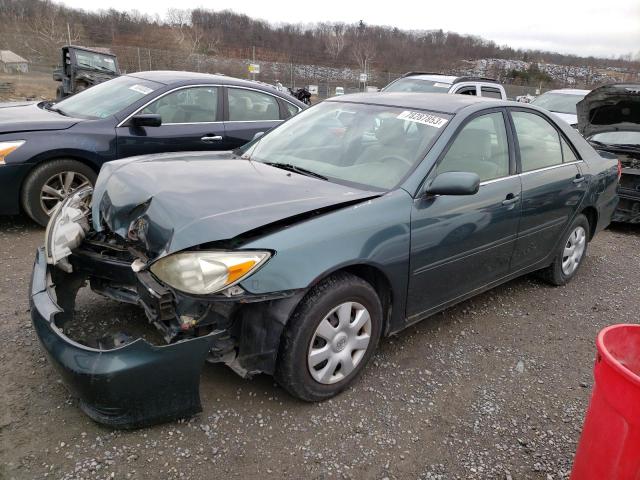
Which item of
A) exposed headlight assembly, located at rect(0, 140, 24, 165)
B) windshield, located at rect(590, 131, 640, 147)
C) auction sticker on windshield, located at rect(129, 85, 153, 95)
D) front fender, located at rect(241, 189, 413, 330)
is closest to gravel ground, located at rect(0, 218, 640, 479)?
front fender, located at rect(241, 189, 413, 330)

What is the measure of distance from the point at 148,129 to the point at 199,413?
11.8 feet

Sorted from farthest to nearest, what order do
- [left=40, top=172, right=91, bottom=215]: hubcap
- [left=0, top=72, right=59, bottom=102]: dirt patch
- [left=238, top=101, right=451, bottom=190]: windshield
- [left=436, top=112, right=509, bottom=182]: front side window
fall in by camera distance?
[left=0, top=72, right=59, bottom=102]: dirt patch
[left=40, top=172, right=91, bottom=215]: hubcap
[left=436, top=112, right=509, bottom=182]: front side window
[left=238, top=101, right=451, bottom=190]: windshield

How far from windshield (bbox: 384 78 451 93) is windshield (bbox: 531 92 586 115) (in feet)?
9.66

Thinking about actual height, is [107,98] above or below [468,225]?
above

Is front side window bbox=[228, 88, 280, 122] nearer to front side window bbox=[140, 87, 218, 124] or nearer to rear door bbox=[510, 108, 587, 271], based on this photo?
front side window bbox=[140, 87, 218, 124]

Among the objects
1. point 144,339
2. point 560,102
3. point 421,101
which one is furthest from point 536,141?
point 560,102

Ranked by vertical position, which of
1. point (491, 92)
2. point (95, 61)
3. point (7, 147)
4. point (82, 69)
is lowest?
point (7, 147)

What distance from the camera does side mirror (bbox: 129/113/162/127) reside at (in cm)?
496

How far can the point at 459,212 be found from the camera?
3021 millimetres

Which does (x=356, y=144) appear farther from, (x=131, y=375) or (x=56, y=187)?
(x=56, y=187)

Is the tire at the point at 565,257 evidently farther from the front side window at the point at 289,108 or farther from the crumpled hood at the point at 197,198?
the front side window at the point at 289,108

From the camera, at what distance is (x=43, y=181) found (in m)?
4.61

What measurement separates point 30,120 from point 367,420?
14.0 feet

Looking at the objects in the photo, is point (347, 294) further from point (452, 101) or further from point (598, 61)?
point (598, 61)
